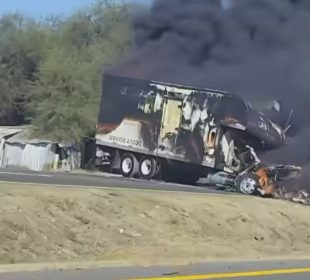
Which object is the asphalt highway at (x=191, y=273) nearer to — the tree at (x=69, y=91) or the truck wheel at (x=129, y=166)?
the truck wheel at (x=129, y=166)

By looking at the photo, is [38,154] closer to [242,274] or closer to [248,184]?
[248,184]

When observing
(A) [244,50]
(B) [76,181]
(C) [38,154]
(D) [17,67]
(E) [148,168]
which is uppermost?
(A) [244,50]

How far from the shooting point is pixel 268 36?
27391mm

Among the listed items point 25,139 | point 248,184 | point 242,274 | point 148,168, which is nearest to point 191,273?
point 242,274

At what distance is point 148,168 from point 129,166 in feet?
3.71

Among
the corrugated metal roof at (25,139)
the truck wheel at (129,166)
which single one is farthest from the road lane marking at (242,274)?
the corrugated metal roof at (25,139)

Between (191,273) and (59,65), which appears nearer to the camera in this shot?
(191,273)

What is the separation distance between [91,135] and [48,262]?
122ft

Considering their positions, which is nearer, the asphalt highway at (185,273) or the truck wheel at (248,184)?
Result: the asphalt highway at (185,273)

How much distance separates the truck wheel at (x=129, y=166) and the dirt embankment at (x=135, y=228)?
17452 millimetres

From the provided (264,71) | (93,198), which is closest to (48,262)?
(93,198)

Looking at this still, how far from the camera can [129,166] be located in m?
33.4

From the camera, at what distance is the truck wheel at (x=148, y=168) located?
3242cm

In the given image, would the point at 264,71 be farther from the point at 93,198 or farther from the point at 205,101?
the point at 93,198
